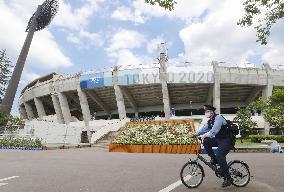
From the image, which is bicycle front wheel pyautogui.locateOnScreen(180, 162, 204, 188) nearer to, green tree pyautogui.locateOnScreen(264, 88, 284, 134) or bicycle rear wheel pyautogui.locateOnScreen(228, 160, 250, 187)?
bicycle rear wheel pyautogui.locateOnScreen(228, 160, 250, 187)

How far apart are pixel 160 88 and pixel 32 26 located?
4529 centimetres

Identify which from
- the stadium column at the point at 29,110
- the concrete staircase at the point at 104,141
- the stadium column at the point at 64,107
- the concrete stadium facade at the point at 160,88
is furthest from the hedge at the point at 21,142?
the stadium column at the point at 29,110

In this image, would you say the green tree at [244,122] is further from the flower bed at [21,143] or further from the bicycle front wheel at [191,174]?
the bicycle front wheel at [191,174]

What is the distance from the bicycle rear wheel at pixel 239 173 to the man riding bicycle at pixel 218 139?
0.88 feet

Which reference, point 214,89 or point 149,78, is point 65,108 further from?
point 214,89

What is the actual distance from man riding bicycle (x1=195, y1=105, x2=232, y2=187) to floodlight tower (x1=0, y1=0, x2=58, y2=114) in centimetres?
7410

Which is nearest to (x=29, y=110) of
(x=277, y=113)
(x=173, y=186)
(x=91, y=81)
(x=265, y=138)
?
(x=91, y=81)

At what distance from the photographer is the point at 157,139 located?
2583 centimetres

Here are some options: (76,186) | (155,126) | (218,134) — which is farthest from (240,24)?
(155,126)

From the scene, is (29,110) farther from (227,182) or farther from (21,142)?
(227,182)

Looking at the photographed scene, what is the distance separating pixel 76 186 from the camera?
767cm

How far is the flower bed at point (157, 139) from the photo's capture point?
78.5 ft

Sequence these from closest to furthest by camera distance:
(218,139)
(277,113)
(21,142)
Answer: (218,139)
(21,142)
(277,113)

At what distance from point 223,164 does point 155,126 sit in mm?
23860
